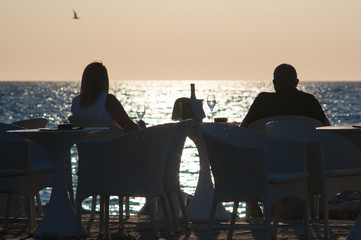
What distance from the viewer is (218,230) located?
5.95 m

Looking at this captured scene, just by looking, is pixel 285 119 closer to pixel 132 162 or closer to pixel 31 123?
pixel 132 162

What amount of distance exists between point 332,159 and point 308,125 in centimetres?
38

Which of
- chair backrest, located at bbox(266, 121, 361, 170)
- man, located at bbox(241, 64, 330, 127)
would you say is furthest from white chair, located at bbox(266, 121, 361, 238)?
man, located at bbox(241, 64, 330, 127)

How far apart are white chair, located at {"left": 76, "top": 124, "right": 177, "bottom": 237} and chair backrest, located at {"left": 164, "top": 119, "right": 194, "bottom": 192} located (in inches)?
13.3

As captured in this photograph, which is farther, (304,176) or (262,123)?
(262,123)

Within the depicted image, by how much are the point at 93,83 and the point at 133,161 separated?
107 cm

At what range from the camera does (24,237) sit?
571 cm

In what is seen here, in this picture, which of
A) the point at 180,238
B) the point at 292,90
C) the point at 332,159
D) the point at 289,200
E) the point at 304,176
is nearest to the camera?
the point at 304,176

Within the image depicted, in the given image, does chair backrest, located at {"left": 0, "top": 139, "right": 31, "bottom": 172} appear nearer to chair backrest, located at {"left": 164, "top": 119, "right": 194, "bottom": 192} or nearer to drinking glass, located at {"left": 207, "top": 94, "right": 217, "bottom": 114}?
chair backrest, located at {"left": 164, "top": 119, "right": 194, "bottom": 192}

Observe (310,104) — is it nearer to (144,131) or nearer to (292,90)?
(292,90)

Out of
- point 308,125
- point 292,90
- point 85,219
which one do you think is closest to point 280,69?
point 292,90

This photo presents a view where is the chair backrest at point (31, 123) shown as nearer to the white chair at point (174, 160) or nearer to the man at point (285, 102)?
the white chair at point (174, 160)

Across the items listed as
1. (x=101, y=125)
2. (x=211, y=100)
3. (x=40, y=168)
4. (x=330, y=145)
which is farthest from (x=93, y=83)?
(x=330, y=145)

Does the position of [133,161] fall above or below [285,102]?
below
